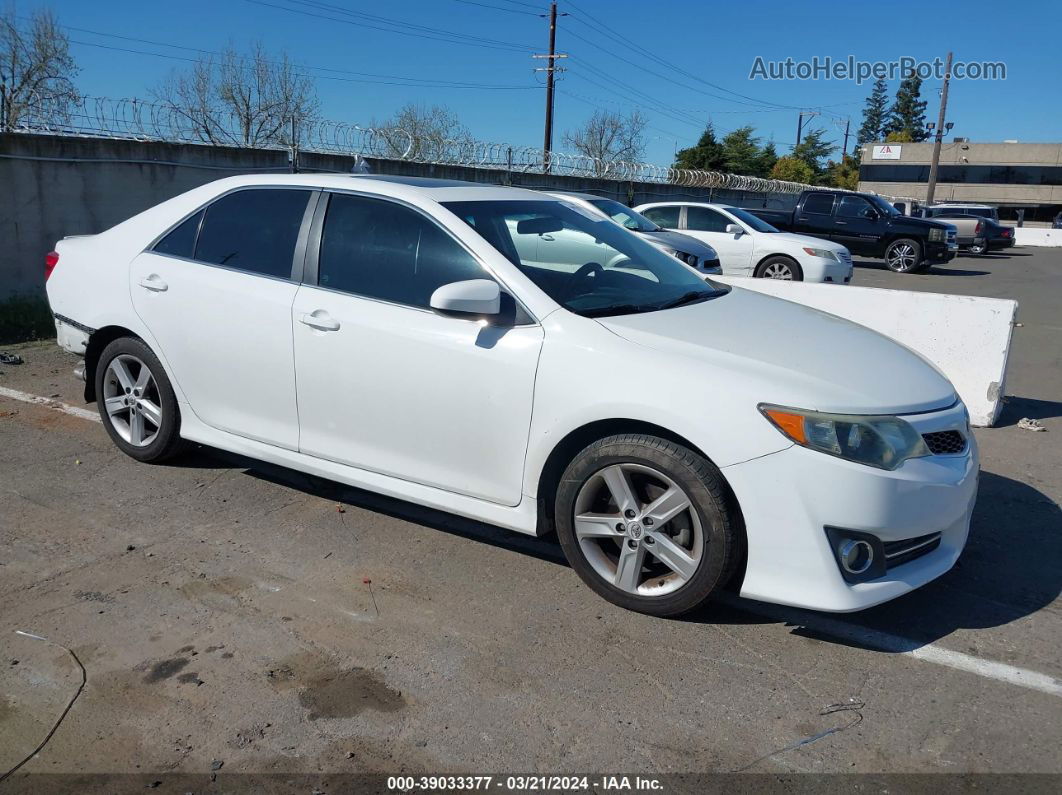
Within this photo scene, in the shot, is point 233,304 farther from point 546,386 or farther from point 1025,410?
point 1025,410

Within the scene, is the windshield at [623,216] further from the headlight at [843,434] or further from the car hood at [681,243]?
the headlight at [843,434]

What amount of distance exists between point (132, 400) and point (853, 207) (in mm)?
19493

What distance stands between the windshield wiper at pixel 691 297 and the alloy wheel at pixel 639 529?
914mm

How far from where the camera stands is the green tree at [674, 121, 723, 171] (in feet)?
186

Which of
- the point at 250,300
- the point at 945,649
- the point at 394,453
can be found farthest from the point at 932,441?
the point at 250,300

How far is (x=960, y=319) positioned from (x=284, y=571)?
214 inches

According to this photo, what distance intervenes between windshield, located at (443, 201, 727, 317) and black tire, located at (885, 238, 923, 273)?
1860cm

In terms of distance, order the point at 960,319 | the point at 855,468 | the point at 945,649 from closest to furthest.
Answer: the point at 855,468, the point at 945,649, the point at 960,319

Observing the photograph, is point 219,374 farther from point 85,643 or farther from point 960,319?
point 960,319

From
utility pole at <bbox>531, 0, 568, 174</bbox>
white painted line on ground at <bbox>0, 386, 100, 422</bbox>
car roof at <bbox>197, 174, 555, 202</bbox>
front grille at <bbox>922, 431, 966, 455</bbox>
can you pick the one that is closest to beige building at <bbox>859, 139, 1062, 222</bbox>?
utility pole at <bbox>531, 0, 568, 174</bbox>

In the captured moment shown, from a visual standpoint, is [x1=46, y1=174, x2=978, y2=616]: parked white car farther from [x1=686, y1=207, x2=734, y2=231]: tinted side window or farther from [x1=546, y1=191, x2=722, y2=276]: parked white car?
[x1=686, y1=207, x2=734, y2=231]: tinted side window

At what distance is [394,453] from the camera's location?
396 cm

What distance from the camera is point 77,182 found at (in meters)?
10.2

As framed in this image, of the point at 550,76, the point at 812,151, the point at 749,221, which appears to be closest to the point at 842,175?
the point at 812,151
